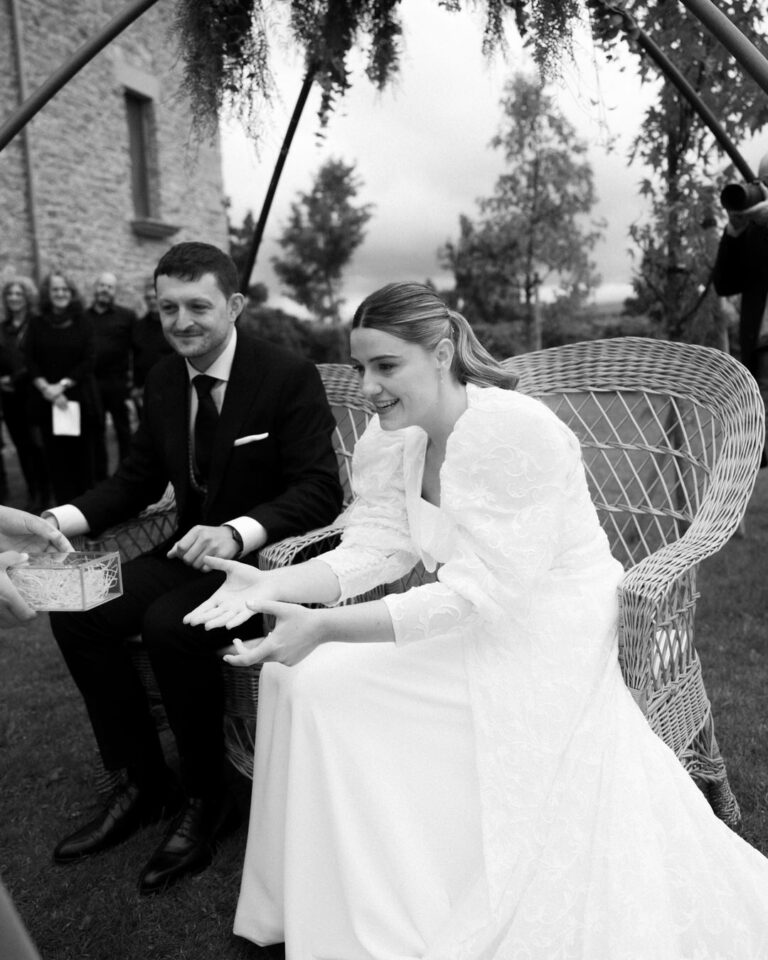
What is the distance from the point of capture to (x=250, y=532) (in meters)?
2.53

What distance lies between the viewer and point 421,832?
1.89 m

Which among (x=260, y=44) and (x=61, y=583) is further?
(x=260, y=44)

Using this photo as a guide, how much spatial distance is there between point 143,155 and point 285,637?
41.5 ft

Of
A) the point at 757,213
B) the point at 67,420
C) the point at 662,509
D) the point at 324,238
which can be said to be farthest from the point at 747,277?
the point at 324,238

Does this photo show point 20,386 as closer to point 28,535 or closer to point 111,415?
point 111,415

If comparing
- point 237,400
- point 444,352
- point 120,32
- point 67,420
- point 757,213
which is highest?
point 120,32

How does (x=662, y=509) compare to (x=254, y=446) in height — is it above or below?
below

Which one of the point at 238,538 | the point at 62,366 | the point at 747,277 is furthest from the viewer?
the point at 62,366

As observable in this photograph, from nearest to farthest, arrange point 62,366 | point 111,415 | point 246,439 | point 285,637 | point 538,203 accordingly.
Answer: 1. point 285,637
2. point 246,439
3. point 62,366
4. point 111,415
5. point 538,203

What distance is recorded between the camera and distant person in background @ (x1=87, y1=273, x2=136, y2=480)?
25.4ft

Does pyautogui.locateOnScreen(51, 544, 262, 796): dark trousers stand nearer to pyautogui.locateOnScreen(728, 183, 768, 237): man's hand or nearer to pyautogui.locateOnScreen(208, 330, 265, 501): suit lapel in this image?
pyautogui.locateOnScreen(208, 330, 265, 501): suit lapel

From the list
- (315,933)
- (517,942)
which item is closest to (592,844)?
(517,942)

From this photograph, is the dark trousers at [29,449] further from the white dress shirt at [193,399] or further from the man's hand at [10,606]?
the man's hand at [10,606]

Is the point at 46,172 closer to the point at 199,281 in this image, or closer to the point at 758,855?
the point at 199,281
